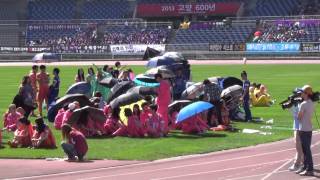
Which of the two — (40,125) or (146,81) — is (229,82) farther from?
(40,125)

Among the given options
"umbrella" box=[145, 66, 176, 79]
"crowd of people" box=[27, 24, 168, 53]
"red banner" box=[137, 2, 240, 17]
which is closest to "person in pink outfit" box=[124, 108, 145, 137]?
"umbrella" box=[145, 66, 176, 79]

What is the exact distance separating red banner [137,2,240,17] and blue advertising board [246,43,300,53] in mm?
13614

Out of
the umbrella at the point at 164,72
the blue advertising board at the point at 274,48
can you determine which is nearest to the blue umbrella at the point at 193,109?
the umbrella at the point at 164,72

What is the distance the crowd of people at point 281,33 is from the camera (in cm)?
7162

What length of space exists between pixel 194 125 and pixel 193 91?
1.74 metres

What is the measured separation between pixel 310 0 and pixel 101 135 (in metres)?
64.5

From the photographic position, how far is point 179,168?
14.7 meters

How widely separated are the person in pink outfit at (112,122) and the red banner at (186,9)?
2533 inches

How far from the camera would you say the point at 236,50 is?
7106 cm

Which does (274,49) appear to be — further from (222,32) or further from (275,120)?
(275,120)

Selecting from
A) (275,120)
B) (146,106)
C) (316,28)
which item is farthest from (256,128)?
(316,28)

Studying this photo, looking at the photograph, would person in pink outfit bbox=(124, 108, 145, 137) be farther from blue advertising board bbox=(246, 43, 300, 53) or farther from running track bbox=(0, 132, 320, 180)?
blue advertising board bbox=(246, 43, 300, 53)

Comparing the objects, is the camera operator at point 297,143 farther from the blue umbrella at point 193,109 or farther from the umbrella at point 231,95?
the umbrella at point 231,95

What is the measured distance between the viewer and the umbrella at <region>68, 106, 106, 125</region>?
18.5 m
